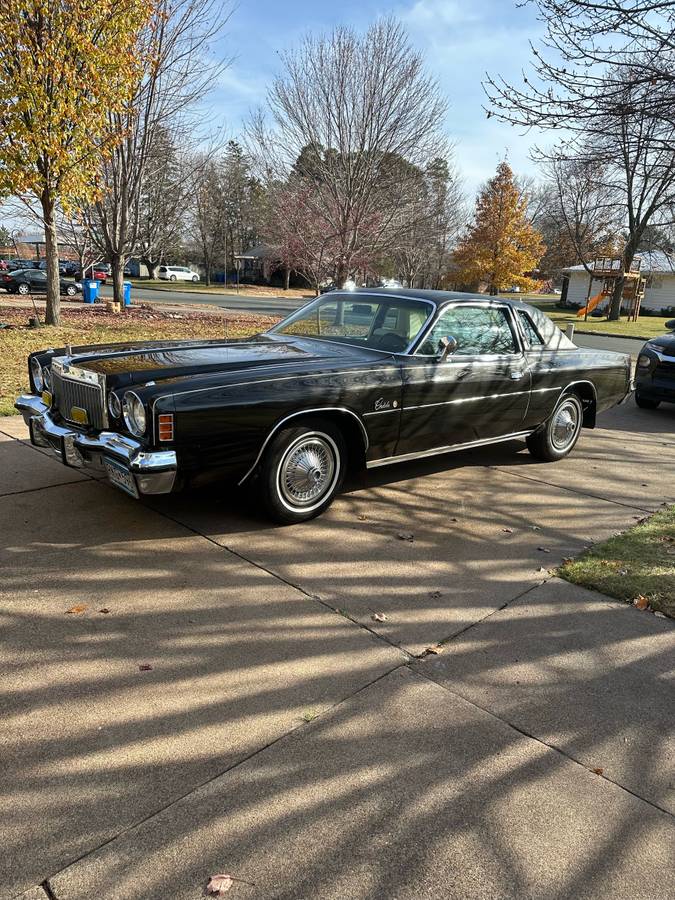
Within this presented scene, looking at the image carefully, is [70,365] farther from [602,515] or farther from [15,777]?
[602,515]

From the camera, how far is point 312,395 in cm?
437

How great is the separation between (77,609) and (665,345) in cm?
936

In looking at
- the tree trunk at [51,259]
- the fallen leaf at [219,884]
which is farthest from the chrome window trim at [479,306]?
the tree trunk at [51,259]

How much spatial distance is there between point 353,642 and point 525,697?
0.83 meters

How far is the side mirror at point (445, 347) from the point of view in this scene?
5.14 metres

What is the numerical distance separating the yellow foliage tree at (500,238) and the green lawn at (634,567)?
111 ft

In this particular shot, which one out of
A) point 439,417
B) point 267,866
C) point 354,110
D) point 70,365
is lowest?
point 267,866

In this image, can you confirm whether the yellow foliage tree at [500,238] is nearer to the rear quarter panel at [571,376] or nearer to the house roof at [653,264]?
the house roof at [653,264]

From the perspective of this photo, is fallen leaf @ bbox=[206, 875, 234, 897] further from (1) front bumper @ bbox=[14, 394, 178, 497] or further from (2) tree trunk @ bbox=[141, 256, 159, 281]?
(2) tree trunk @ bbox=[141, 256, 159, 281]

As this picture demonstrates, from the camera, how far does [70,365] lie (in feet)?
14.6

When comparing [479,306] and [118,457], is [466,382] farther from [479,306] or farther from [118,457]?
[118,457]

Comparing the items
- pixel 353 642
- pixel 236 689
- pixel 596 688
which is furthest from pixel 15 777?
pixel 596 688

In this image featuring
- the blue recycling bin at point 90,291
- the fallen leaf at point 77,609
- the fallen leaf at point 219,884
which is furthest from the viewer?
the blue recycling bin at point 90,291

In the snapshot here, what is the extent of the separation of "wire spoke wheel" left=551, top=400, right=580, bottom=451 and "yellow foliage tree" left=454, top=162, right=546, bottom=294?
31742 mm
